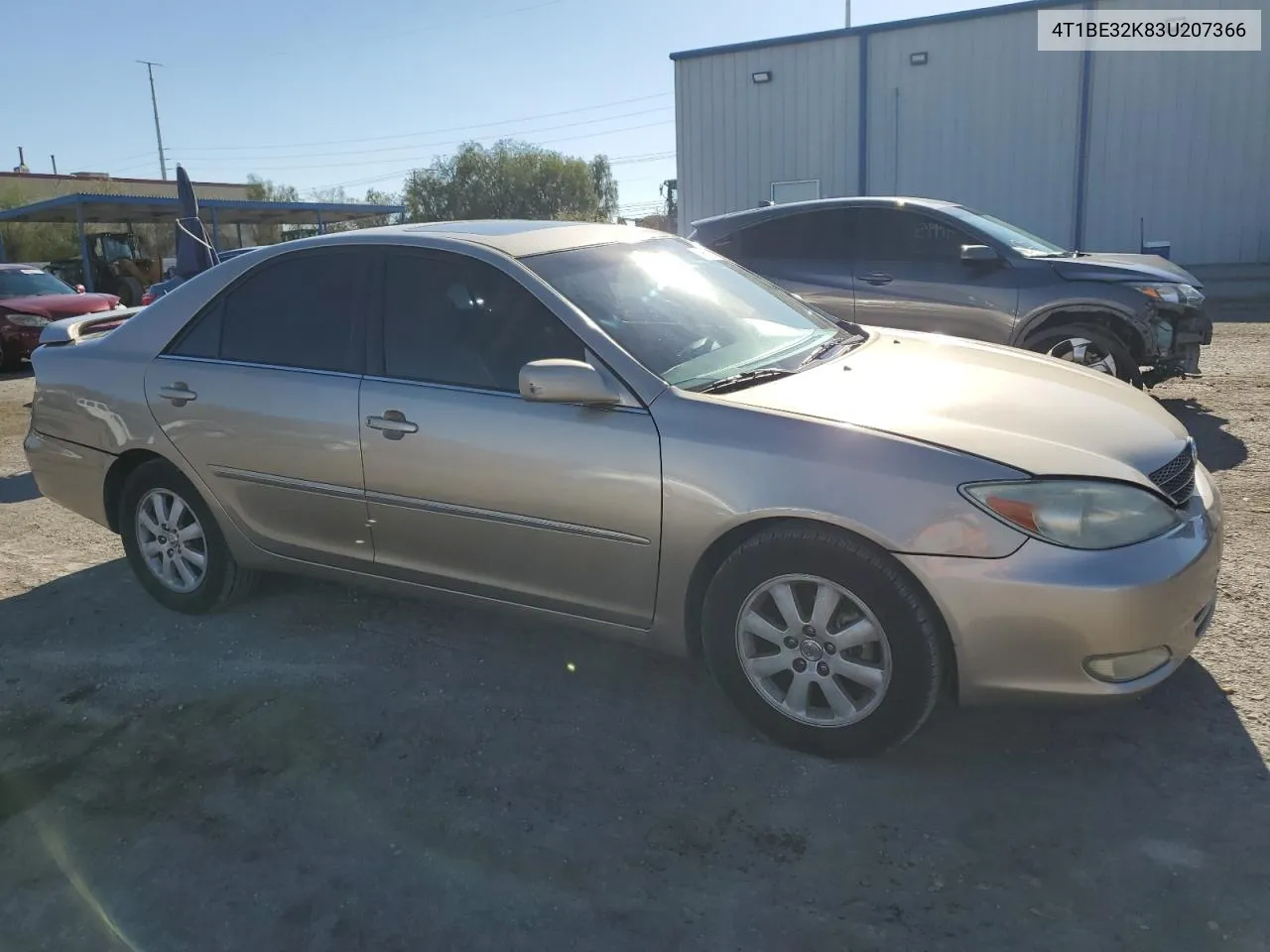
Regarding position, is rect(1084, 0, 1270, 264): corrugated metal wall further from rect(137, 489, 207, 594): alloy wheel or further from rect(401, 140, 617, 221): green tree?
rect(401, 140, 617, 221): green tree

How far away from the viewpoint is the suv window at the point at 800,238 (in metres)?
7.98

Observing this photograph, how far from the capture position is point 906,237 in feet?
25.4

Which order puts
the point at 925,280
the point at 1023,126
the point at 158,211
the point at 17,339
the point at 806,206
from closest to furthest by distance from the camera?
→ the point at 925,280, the point at 806,206, the point at 17,339, the point at 1023,126, the point at 158,211

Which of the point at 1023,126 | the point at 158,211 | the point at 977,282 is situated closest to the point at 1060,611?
the point at 977,282

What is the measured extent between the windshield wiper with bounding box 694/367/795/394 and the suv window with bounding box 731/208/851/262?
4.88 meters

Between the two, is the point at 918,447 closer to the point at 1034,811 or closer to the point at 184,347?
the point at 1034,811

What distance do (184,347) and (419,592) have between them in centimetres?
156

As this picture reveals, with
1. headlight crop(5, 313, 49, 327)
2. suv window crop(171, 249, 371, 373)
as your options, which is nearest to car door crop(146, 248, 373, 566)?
suv window crop(171, 249, 371, 373)

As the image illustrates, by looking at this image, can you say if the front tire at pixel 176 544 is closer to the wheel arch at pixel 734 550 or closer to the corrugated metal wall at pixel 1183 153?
the wheel arch at pixel 734 550

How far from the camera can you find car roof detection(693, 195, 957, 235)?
7.81 meters

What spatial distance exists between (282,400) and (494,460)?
1.07 m

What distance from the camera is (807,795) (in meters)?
2.87

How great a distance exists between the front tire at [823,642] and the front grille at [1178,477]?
0.82 metres

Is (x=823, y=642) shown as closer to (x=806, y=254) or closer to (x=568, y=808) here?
(x=568, y=808)
